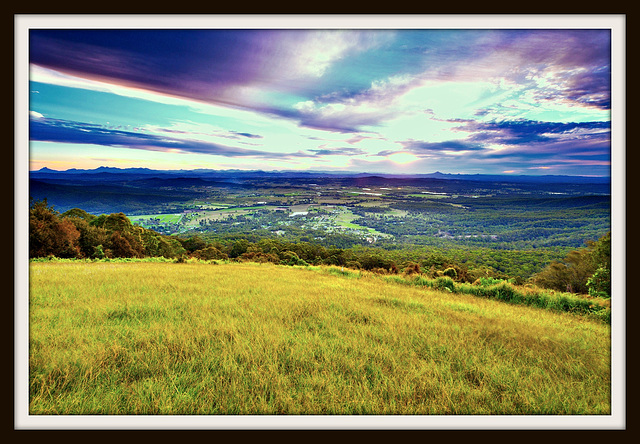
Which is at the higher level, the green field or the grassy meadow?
the green field

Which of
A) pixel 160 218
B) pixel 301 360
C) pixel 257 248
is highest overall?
pixel 160 218

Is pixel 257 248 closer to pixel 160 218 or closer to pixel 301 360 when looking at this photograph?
pixel 160 218

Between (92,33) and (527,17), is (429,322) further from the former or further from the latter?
(92,33)

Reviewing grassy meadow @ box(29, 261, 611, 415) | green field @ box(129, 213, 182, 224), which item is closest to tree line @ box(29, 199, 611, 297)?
green field @ box(129, 213, 182, 224)

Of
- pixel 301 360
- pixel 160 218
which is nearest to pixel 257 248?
pixel 160 218

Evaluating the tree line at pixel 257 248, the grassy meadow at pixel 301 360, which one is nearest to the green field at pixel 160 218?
the tree line at pixel 257 248

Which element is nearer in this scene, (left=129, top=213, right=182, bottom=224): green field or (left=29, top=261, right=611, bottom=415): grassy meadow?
(left=29, top=261, right=611, bottom=415): grassy meadow

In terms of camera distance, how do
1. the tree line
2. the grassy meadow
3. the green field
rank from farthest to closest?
the green field < the tree line < the grassy meadow

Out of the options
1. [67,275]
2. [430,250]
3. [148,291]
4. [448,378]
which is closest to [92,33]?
[148,291]

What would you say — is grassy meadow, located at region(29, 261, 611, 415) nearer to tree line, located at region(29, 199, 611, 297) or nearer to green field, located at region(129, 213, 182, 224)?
tree line, located at region(29, 199, 611, 297)
